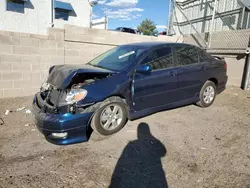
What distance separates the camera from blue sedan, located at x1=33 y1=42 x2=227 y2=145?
10.2 feet

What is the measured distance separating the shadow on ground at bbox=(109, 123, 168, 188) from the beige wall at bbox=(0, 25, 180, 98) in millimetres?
4004

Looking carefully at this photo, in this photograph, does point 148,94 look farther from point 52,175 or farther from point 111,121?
point 52,175

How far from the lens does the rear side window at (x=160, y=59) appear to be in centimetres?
405

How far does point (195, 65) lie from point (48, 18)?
9749mm

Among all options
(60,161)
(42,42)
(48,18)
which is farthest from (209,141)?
(48,18)

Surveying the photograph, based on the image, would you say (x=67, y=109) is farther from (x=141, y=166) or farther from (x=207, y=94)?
(x=207, y=94)

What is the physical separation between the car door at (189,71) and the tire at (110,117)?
156cm

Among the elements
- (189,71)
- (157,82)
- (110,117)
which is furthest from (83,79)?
(189,71)

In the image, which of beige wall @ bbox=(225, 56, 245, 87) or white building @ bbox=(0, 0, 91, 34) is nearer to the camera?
beige wall @ bbox=(225, 56, 245, 87)

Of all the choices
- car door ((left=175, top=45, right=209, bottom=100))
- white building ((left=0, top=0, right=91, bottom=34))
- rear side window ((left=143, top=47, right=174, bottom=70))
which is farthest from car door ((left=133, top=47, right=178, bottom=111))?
white building ((left=0, top=0, right=91, bottom=34))

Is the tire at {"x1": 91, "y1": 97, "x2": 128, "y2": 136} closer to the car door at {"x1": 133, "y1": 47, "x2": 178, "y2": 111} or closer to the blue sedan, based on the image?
the blue sedan

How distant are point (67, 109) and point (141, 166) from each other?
1.37 metres

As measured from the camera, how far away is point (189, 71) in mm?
4598

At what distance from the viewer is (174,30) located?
11641mm
